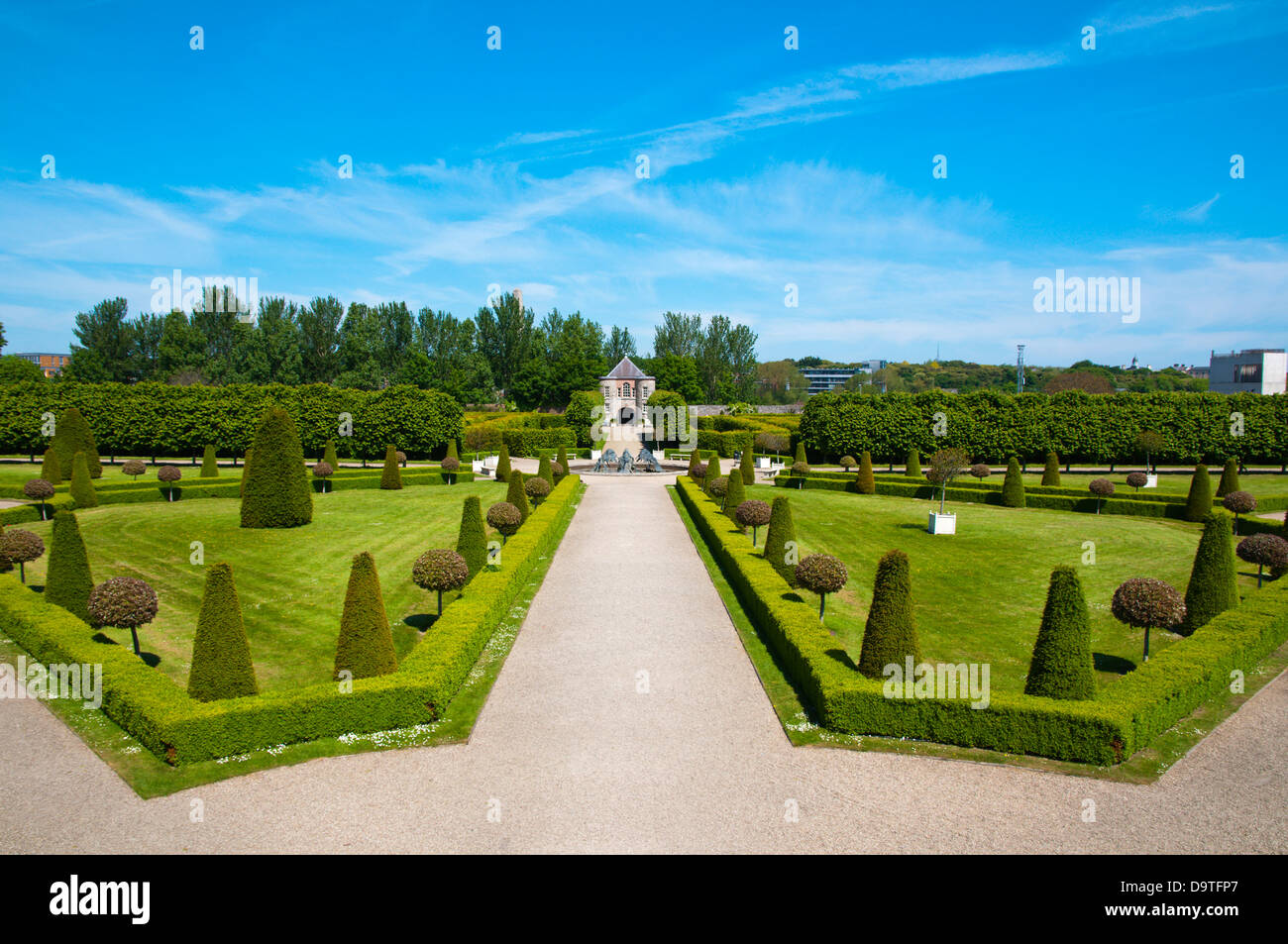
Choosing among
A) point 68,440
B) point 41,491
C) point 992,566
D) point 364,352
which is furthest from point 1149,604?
point 364,352

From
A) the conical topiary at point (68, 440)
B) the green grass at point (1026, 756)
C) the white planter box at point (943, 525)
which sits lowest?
the green grass at point (1026, 756)

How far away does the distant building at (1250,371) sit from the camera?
90.8 m

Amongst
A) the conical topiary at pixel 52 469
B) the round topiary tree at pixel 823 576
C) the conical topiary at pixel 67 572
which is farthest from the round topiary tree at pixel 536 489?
Result: the conical topiary at pixel 52 469

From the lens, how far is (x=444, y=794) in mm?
8898

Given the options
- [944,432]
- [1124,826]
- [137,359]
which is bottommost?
[1124,826]

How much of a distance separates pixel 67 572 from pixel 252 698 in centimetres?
768

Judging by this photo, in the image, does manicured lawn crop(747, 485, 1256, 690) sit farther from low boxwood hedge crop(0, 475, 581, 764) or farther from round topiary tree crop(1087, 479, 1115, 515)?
low boxwood hedge crop(0, 475, 581, 764)

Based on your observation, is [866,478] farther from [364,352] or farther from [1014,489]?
[364,352]

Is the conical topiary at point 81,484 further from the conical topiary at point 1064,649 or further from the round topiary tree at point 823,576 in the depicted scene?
the conical topiary at point 1064,649

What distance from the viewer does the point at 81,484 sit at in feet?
91.4

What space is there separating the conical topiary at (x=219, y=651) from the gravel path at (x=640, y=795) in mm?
1569
